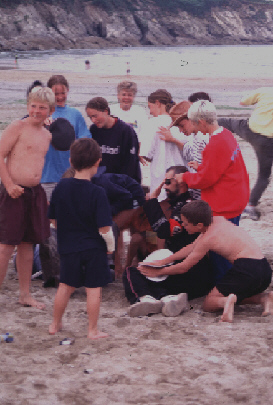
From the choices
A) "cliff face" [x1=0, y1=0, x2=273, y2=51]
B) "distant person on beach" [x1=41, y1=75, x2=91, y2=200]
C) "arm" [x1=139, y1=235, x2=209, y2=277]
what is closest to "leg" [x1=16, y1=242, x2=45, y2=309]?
"distant person on beach" [x1=41, y1=75, x2=91, y2=200]

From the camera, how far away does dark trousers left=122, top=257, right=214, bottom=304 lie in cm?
489

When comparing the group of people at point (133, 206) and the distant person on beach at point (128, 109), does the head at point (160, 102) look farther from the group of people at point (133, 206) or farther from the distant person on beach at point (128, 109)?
the distant person on beach at point (128, 109)

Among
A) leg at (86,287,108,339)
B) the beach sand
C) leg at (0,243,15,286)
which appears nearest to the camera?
the beach sand

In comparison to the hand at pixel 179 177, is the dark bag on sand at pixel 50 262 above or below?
below

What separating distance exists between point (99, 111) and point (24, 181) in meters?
1.21

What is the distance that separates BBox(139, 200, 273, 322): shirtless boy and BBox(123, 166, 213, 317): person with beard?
27 cm

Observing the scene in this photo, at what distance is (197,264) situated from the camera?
16.5 ft

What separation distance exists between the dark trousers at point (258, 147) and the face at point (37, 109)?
365cm

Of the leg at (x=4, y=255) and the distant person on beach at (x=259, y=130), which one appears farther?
the distant person on beach at (x=259, y=130)

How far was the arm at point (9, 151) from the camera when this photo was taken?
435 cm

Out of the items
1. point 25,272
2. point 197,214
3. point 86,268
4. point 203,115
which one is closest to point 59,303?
point 86,268

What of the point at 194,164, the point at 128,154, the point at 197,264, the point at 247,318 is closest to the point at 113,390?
the point at 247,318

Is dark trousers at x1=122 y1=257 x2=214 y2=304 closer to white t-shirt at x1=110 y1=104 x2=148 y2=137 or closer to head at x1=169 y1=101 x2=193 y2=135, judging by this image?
head at x1=169 y1=101 x2=193 y2=135

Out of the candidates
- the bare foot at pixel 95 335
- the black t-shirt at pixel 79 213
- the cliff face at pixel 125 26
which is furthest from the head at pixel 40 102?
the cliff face at pixel 125 26
